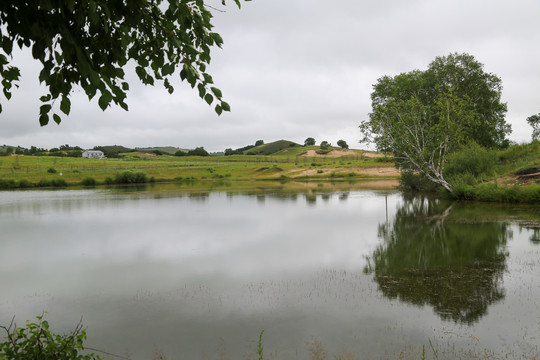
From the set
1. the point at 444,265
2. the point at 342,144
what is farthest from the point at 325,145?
the point at 444,265

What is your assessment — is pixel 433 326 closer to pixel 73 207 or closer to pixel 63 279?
pixel 63 279

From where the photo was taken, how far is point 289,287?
34.5 feet

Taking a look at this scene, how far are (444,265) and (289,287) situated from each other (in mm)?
5390

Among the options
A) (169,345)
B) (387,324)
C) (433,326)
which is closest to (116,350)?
(169,345)

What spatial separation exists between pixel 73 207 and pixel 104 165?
6086 cm

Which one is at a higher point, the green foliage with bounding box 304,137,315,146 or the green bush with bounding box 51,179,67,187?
the green foliage with bounding box 304,137,315,146

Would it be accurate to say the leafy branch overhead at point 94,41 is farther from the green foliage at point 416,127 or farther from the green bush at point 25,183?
the green bush at point 25,183

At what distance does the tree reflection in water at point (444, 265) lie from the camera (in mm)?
9046

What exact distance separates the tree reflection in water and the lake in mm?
55

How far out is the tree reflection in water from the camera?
29.7 ft

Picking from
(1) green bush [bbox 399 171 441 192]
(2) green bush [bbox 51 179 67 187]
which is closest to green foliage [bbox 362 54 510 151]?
(1) green bush [bbox 399 171 441 192]

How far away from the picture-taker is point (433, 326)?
25.1 feet

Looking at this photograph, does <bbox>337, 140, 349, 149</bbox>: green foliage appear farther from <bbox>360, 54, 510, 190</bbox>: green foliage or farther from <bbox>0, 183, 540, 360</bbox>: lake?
<bbox>0, 183, 540, 360</bbox>: lake

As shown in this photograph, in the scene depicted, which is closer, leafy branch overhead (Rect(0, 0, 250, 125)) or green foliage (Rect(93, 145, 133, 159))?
leafy branch overhead (Rect(0, 0, 250, 125))
